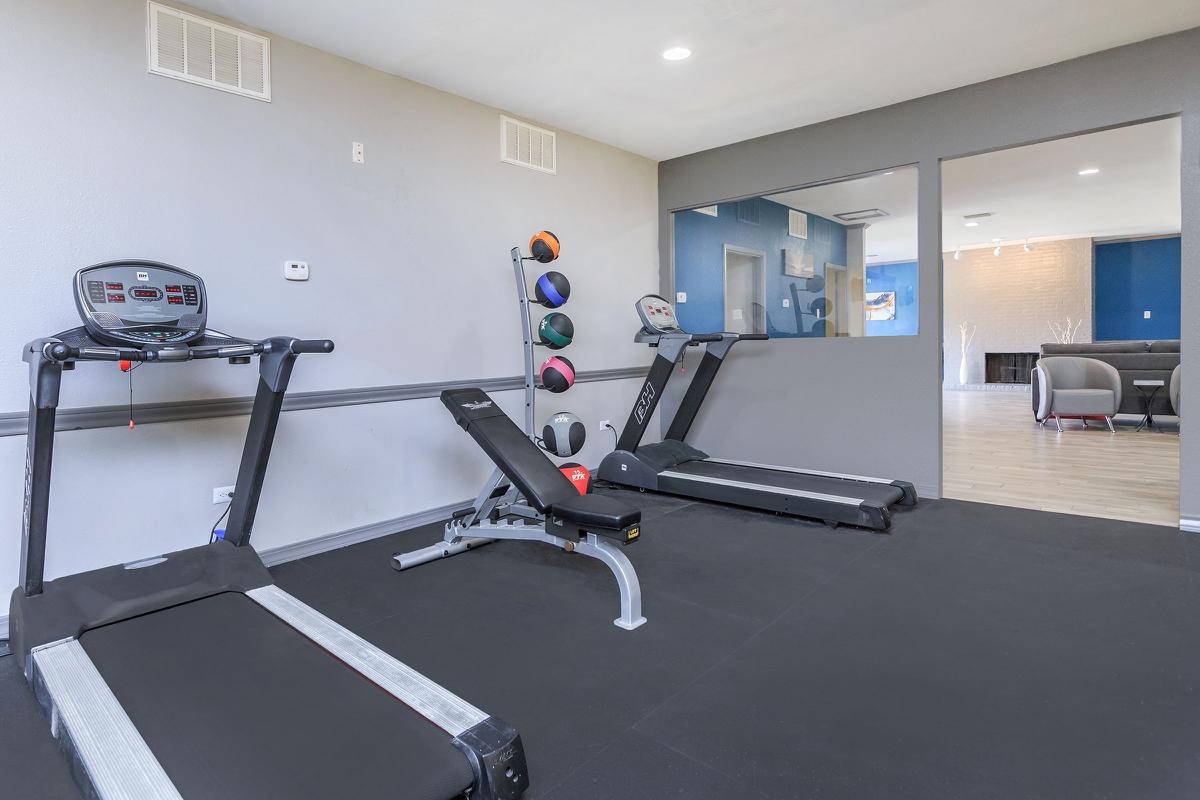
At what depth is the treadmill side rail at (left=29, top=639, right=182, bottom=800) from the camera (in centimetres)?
138

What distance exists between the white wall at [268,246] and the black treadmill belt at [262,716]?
104 centimetres

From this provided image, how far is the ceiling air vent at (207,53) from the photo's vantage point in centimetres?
294

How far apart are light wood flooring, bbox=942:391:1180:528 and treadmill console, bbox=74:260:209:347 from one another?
4.67 metres

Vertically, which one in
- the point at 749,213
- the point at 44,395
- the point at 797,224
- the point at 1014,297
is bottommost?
the point at 44,395

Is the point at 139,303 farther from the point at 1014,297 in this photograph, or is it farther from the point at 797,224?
the point at 1014,297

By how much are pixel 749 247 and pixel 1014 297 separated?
366 inches

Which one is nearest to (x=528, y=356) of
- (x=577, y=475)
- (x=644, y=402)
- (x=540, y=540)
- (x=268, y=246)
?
(x=577, y=475)

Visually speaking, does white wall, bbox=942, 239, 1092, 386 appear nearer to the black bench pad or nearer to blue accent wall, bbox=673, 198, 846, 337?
blue accent wall, bbox=673, 198, 846, 337

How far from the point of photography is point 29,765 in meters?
1.77

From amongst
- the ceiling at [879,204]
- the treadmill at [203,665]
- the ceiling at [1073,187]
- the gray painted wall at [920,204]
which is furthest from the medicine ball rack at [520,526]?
the ceiling at [1073,187]

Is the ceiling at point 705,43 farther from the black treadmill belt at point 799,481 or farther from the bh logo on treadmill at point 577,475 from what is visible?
the black treadmill belt at point 799,481

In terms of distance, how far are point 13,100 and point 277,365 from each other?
1426mm

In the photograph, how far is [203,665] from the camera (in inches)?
75.0

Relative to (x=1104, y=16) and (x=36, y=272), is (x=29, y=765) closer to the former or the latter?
(x=36, y=272)
